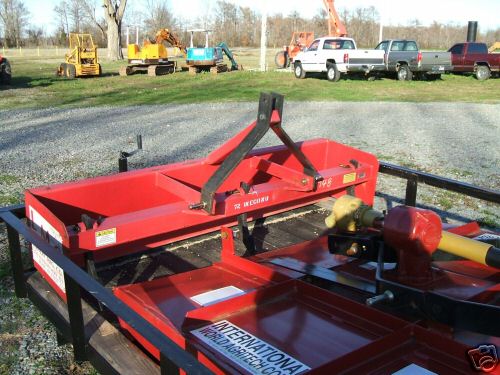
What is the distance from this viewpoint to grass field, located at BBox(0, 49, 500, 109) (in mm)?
15625

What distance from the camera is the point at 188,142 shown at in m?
9.30

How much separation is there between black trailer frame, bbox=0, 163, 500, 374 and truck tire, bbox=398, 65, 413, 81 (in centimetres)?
1878

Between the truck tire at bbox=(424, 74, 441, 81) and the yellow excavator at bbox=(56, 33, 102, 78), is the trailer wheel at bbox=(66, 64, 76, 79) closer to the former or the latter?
the yellow excavator at bbox=(56, 33, 102, 78)

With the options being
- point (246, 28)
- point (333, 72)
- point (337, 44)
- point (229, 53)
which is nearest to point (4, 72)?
point (229, 53)

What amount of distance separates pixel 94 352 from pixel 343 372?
1.05 meters

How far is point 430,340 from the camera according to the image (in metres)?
1.96

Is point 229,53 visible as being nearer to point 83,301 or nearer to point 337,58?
point 337,58

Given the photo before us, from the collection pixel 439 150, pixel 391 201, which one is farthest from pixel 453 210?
pixel 439 150

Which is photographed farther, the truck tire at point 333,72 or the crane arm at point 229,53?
the crane arm at point 229,53

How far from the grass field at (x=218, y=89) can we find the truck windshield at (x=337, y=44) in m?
1.31

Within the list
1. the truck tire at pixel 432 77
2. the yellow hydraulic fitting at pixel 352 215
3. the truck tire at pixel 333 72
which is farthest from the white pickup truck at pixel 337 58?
the yellow hydraulic fitting at pixel 352 215

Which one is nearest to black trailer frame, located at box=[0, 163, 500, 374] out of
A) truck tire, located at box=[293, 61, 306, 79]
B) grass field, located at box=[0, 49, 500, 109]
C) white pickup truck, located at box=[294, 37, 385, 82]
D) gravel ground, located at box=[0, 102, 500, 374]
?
gravel ground, located at box=[0, 102, 500, 374]

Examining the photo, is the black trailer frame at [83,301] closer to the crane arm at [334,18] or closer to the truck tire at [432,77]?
the truck tire at [432,77]

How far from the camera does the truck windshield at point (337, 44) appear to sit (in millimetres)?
21000
